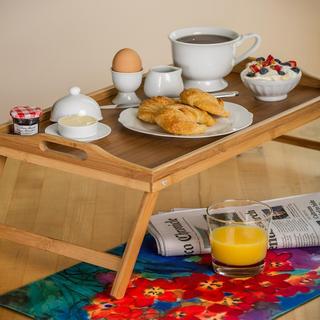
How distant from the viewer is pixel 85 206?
2537 mm

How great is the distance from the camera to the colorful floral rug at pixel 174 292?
195 cm

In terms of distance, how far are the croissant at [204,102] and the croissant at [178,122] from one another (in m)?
0.05

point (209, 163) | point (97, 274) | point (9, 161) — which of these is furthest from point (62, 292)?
point (9, 161)

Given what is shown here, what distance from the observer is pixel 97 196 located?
2.60 metres

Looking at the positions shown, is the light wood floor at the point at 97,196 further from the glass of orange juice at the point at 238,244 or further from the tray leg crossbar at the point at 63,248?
the glass of orange juice at the point at 238,244

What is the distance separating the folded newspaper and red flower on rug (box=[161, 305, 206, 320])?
0.25 meters

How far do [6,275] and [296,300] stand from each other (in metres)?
0.63

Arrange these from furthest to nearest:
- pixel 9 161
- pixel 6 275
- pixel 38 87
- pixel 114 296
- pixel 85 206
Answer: pixel 38 87
pixel 9 161
pixel 85 206
pixel 6 275
pixel 114 296

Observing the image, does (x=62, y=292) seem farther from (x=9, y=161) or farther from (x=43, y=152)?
(x=9, y=161)

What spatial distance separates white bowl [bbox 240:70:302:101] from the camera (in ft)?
7.57

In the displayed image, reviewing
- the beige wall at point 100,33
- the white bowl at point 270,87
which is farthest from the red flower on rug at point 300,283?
the beige wall at point 100,33

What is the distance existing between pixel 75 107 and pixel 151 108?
17 cm

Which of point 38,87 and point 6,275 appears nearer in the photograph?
point 6,275

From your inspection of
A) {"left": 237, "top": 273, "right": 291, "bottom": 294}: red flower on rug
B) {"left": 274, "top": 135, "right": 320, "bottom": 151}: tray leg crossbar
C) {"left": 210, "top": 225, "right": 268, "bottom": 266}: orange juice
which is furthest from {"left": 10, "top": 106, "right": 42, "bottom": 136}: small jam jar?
{"left": 274, "top": 135, "right": 320, "bottom": 151}: tray leg crossbar
